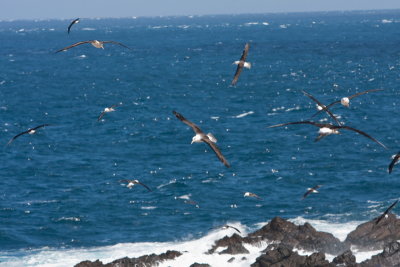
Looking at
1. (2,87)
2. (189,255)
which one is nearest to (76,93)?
(2,87)

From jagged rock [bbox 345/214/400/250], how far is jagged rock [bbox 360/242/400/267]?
13.6 ft

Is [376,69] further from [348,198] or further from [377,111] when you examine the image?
[348,198]

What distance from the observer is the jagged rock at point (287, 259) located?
117ft

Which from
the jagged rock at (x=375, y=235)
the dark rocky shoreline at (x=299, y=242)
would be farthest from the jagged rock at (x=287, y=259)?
the jagged rock at (x=375, y=235)

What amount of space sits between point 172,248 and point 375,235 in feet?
40.5

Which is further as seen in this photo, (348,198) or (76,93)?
(76,93)

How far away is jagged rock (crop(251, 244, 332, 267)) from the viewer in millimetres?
35812

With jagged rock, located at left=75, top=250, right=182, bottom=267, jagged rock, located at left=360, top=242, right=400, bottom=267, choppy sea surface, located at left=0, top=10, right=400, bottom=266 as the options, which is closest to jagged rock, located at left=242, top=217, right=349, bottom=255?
choppy sea surface, located at left=0, top=10, right=400, bottom=266

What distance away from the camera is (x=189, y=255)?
42125 mm

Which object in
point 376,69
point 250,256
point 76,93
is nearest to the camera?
point 250,256

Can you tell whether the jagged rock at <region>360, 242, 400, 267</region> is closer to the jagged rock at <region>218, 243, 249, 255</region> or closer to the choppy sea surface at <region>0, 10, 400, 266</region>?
the choppy sea surface at <region>0, 10, 400, 266</region>

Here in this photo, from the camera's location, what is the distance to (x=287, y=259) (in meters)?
36.1

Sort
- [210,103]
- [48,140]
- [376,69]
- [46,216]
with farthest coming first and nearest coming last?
[376,69] < [210,103] < [48,140] < [46,216]

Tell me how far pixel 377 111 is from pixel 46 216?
2100 inches
